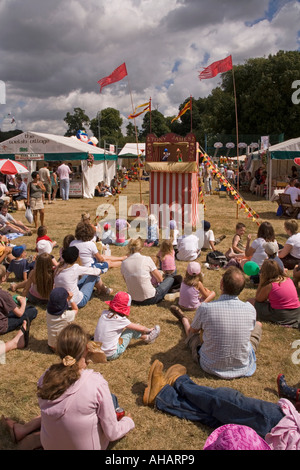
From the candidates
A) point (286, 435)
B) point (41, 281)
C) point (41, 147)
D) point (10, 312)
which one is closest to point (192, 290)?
point (41, 281)

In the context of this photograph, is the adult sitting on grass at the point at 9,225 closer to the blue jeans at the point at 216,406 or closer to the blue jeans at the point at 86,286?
the blue jeans at the point at 86,286

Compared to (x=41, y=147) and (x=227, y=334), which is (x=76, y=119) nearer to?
(x=41, y=147)

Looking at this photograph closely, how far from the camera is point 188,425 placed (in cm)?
299

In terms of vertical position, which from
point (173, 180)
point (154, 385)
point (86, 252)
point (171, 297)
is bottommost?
point (154, 385)

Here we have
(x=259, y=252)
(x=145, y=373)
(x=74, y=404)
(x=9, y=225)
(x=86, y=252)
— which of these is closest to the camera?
(x=74, y=404)

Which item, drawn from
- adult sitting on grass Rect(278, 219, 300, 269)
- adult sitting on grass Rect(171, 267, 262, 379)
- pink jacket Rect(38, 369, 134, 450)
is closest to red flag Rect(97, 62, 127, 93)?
adult sitting on grass Rect(278, 219, 300, 269)

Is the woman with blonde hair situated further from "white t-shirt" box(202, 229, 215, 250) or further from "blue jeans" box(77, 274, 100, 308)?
"white t-shirt" box(202, 229, 215, 250)

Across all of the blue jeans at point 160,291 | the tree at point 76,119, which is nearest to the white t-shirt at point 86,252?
the blue jeans at point 160,291

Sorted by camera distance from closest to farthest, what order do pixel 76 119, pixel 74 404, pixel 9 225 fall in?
pixel 74 404 < pixel 9 225 < pixel 76 119

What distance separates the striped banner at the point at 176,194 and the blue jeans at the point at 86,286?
5587 millimetres

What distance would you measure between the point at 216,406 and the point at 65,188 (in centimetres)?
1667

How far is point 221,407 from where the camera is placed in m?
2.84

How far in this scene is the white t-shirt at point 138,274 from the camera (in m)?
5.02

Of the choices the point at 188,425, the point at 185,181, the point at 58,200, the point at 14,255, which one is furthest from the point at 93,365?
the point at 58,200
